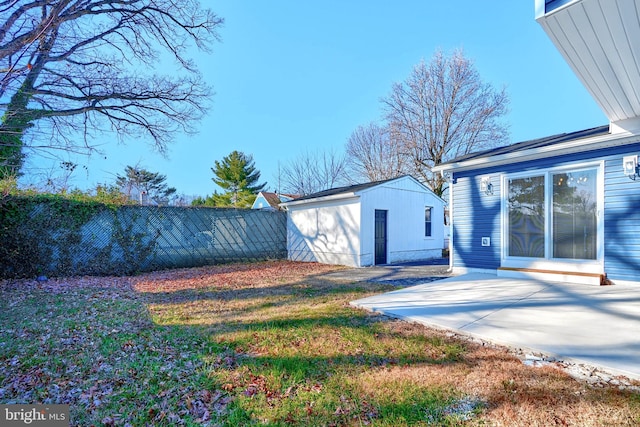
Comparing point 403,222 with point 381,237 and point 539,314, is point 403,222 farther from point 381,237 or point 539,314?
point 539,314

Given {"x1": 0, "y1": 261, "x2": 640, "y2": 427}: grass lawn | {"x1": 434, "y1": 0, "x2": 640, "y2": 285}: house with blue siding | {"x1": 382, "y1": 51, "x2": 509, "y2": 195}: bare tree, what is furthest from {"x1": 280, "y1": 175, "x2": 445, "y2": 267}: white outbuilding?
{"x1": 382, "y1": 51, "x2": 509, "y2": 195}: bare tree

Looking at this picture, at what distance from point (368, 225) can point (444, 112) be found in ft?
39.6

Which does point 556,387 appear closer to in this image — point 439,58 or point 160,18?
point 160,18

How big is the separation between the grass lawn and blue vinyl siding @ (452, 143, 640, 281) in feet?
13.7

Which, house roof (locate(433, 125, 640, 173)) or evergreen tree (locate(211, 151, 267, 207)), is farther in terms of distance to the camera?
evergreen tree (locate(211, 151, 267, 207))

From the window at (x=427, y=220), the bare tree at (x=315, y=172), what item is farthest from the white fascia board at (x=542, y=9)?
the bare tree at (x=315, y=172)

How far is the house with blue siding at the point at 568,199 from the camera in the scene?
3994 mm

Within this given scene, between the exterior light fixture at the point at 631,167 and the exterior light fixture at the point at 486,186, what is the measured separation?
219 centimetres

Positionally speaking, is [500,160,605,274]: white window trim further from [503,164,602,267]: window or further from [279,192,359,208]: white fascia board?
[279,192,359,208]: white fascia board

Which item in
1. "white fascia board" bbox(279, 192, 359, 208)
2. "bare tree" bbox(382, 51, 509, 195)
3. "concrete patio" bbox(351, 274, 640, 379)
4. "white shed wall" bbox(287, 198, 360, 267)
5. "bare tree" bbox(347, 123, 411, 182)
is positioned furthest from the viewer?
"bare tree" bbox(347, 123, 411, 182)

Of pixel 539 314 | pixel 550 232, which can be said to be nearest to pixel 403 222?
pixel 550 232

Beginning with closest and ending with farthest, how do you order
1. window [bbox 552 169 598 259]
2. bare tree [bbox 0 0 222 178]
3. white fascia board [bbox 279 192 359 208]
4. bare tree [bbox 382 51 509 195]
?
window [bbox 552 169 598 259] < bare tree [bbox 0 0 222 178] < white fascia board [bbox 279 192 359 208] < bare tree [bbox 382 51 509 195]

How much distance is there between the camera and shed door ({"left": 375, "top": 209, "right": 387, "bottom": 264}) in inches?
404

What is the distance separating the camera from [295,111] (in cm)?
2434
